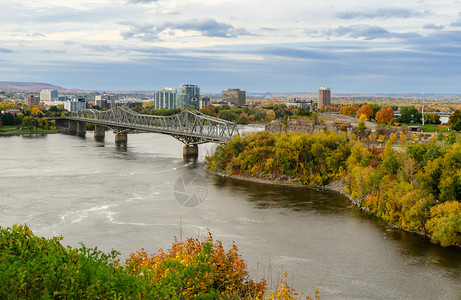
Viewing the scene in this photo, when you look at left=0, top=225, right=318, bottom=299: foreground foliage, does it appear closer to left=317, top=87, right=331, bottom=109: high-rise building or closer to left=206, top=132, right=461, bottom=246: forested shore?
left=206, top=132, right=461, bottom=246: forested shore

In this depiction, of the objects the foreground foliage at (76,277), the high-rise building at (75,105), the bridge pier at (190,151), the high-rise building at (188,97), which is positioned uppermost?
the high-rise building at (188,97)

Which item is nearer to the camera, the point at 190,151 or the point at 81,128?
the point at 190,151

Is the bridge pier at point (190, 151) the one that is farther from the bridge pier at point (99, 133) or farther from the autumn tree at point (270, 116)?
the autumn tree at point (270, 116)

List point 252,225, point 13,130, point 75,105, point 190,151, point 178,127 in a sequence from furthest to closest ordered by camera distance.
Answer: point 75,105, point 13,130, point 178,127, point 190,151, point 252,225

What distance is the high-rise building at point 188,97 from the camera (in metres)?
125

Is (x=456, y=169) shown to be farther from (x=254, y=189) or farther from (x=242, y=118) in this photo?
(x=242, y=118)

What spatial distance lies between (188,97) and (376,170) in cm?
10416

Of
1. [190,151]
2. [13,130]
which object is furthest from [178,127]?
[13,130]

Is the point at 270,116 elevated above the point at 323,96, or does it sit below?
below

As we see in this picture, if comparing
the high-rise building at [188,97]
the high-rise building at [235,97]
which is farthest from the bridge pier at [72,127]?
the high-rise building at [235,97]

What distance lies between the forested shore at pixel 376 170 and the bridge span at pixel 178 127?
21.4 feet

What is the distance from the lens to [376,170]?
24391mm

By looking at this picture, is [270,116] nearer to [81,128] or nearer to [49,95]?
[81,128]

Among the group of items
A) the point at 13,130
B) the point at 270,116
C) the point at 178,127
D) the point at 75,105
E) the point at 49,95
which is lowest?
the point at 13,130
